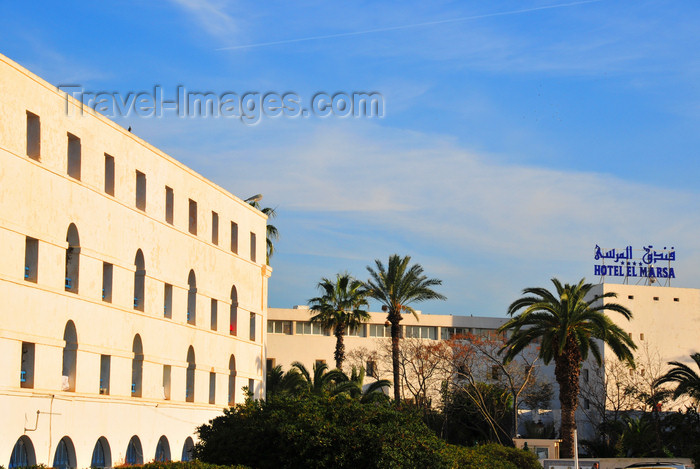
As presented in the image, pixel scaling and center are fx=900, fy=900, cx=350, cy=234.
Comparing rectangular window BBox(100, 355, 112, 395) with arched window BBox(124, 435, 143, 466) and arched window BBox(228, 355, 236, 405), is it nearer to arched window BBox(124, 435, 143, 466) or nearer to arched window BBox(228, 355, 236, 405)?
arched window BBox(124, 435, 143, 466)

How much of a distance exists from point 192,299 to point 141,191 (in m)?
7.15

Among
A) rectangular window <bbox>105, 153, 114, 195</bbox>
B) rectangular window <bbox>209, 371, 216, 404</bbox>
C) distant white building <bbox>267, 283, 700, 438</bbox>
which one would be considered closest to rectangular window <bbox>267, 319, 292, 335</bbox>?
distant white building <bbox>267, 283, 700, 438</bbox>

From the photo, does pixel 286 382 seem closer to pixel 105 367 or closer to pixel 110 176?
pixel 105 367

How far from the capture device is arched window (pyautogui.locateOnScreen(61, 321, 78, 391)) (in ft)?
107

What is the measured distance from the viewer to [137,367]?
1489 inches

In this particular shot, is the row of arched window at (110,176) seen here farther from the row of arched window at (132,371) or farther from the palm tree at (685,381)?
the palm tree at (685,381)

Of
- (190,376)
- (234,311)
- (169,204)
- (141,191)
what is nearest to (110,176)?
(141,191)

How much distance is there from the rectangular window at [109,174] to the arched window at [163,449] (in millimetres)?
11144

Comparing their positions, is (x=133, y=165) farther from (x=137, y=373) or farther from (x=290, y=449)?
(x=290, y=449)

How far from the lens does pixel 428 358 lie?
6562 centimetres

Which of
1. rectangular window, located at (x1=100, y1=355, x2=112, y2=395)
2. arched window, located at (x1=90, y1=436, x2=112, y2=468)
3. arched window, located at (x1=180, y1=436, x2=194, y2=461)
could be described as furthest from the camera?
arched window, located at (x1=180, y1=436, x2=194, y2=461)

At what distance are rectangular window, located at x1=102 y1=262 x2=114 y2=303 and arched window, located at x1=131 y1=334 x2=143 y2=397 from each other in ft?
9.50

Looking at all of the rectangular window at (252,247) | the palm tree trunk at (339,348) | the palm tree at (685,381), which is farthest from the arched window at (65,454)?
the palm tree trunk at (339,348)

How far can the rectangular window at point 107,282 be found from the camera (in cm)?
3541
